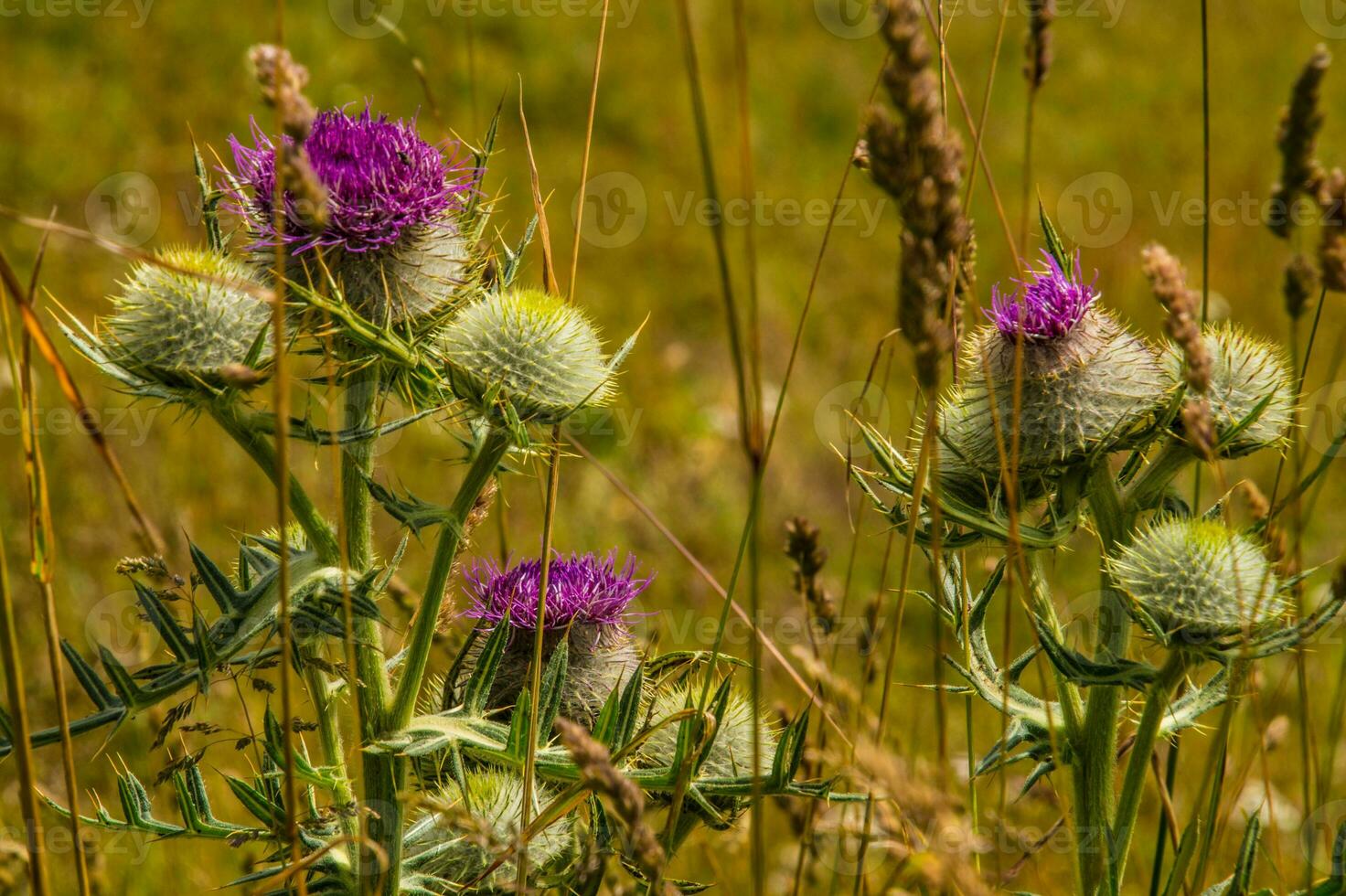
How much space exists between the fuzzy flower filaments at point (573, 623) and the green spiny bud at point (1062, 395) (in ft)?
2.91

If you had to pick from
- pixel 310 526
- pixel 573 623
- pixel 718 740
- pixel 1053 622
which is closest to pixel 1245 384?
pixel 1053 622

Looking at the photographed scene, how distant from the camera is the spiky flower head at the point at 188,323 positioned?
244 centimetres

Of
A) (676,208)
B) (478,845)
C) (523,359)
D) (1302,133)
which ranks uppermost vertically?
(676,208)

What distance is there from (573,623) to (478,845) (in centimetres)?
62

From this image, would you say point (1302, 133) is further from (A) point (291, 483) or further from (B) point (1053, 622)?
(A) point (291, 483)

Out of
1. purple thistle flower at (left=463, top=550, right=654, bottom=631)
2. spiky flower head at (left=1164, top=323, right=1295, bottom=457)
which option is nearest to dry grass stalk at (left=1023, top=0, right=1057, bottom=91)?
spiky flower head at (left=1164, top=323, right=1295, bottom=457)

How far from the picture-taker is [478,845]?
2.46 m

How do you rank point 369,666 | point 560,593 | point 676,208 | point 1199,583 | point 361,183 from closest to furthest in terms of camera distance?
point 1199,583 < point 369,666 < point 361,183 < point 560,593 < point 676,208

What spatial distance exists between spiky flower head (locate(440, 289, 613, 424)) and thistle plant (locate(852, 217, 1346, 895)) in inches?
25.0

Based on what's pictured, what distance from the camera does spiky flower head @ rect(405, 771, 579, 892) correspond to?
2.49 metres

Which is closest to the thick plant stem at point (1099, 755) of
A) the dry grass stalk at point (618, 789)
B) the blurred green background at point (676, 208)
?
the dry grass stalk at point (618, 789)

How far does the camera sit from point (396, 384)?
2613mm

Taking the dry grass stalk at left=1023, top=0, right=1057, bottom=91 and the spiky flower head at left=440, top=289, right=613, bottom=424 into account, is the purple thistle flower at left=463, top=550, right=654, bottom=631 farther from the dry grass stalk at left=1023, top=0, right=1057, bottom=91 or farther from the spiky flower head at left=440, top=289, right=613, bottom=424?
the dry grass stalk at left=1023, top=0, right=1057, bottom=91

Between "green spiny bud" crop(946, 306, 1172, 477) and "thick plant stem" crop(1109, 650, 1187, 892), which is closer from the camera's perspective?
"thick plant stem" crop(1109, 650, 1187, 892)
